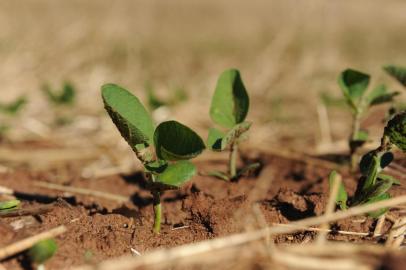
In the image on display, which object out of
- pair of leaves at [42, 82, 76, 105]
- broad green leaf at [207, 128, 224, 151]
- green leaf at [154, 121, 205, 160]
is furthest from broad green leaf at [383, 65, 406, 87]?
pair of leaves at [42, 82, 76, 105]

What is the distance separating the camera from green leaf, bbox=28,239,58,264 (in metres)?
1.02

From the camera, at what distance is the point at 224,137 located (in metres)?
1.29

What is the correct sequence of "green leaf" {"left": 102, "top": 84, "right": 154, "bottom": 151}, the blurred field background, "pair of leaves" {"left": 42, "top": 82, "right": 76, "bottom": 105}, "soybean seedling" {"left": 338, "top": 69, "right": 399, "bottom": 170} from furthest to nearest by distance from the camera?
1. the blurred field background
2. "pair of leaves" {"left": 42, "top": 82, "right": 76, "bottom": 105}
3. "soybean seedling" {"left": 338, "top": 69, "right": 399, "bottom": 170}
4. "green leaf" {"left": 102, "top": 84, "right": 154, "bottom": 151}

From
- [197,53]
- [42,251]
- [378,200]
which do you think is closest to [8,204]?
[42,251]

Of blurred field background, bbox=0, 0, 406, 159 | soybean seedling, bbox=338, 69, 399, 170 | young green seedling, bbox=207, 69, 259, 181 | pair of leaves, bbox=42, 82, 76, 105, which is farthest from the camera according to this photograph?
blurred field background, bbox=0, 0, 406, 159

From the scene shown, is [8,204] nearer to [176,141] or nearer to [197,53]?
[176,141]

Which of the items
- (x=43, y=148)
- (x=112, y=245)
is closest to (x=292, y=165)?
(x=112, y=245)

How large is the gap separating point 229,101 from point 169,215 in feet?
1.22

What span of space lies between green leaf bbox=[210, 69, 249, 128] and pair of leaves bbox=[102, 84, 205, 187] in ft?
0.92

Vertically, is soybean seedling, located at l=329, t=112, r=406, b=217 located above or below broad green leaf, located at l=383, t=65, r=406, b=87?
below

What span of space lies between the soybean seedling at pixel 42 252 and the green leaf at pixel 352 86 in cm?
101

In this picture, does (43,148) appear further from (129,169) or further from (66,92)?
(129,169)

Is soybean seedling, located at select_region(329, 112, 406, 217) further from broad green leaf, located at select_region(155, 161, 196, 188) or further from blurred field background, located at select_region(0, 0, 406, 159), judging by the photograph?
blurred field background, located at select_region(0, 0, 406, 159)

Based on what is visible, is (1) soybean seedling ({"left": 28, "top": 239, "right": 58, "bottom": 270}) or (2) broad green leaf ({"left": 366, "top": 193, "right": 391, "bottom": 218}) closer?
(1) soybean seedling ({"left": 28, "top": 239, "right": 58, "bottom": 270})
